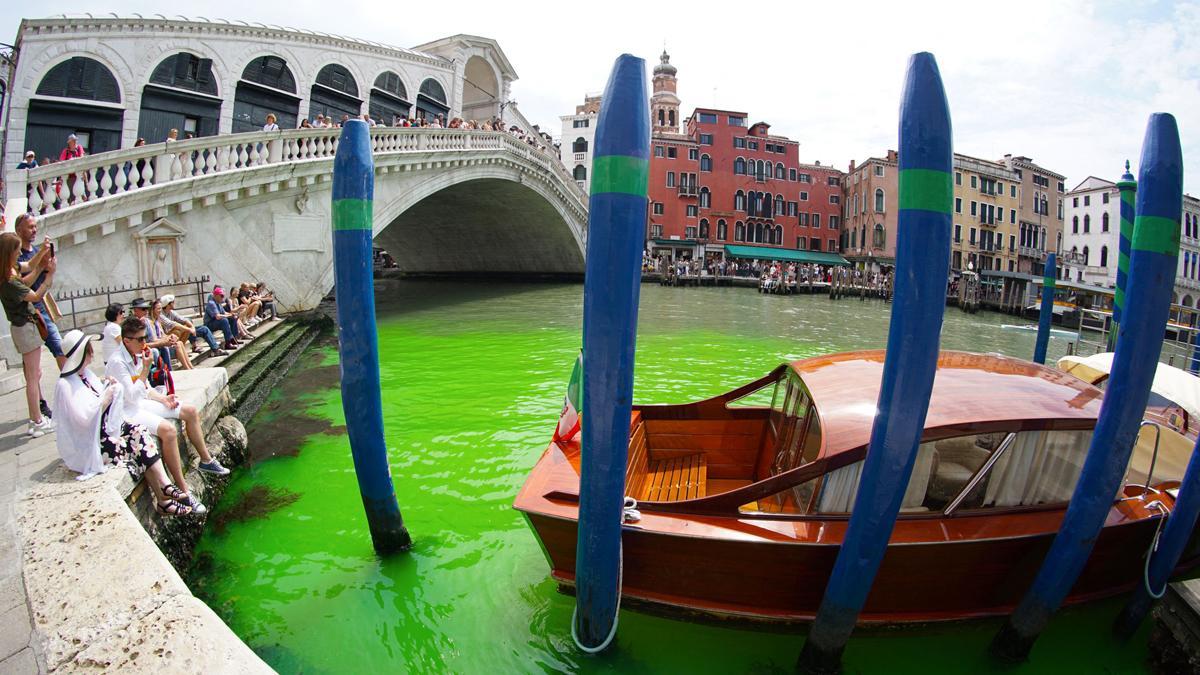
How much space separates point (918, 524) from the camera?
298cm

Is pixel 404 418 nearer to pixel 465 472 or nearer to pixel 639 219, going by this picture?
pixel 465 472

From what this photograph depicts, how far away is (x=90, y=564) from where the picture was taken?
99.4 inches

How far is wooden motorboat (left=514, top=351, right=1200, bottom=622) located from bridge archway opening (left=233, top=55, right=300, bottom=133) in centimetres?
1769

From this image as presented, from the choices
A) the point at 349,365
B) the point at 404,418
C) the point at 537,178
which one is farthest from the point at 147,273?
the point at 537,178

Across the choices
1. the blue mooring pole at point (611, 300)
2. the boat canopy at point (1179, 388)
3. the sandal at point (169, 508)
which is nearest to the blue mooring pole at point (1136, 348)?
the boat canopy at point (1179, 388)

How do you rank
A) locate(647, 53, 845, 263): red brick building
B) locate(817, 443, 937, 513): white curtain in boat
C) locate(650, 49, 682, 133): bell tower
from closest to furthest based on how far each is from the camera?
locate(817, 443, 937, 513): white curtain in boat → locate(647, 53, 845, 263): red brick building → locate(650, 49, 682, 133): bell tower

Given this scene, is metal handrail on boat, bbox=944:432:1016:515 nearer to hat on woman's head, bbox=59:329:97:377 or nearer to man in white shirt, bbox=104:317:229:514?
man in white shirt, bbox=104:317:229:514

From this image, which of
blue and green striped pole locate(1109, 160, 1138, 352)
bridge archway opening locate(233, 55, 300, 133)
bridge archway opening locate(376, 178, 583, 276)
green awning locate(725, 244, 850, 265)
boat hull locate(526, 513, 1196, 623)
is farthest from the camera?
green awning locate(725, 244, 850, 265)

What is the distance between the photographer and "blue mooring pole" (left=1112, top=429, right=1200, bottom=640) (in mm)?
2939

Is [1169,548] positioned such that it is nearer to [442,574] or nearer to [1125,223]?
[442,574]

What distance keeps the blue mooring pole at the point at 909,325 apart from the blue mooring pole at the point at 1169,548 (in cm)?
164

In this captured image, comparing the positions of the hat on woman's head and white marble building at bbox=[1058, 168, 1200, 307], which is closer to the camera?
the hat on woman's head

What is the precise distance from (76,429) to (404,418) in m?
3.61

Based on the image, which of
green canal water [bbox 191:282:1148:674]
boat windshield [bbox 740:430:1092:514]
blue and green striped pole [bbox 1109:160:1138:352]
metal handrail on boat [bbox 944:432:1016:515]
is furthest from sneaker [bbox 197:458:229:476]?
blue and green striped pole [bbox 1109:160:1138:352]
